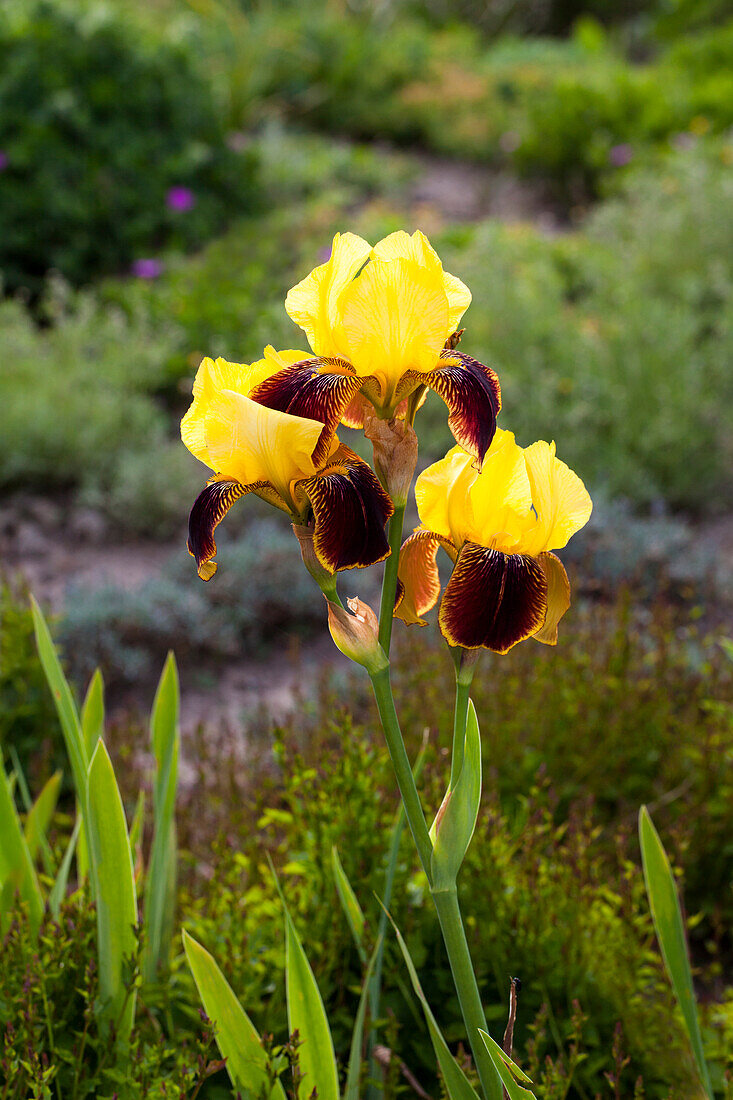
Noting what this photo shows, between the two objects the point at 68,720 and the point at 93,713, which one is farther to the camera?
the point at 93,713

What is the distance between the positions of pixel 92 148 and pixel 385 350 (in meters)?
5.81

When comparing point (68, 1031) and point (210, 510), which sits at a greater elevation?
point (210, 510)

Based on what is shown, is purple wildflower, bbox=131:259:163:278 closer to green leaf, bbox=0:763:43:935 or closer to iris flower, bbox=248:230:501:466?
green leaf, bbox=0:763:43:935

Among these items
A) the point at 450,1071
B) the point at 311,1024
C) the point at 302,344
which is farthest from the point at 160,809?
the point at 302,344

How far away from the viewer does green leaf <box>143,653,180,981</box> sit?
1.43 m

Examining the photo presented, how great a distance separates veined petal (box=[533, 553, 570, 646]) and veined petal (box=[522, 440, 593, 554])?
1 cm

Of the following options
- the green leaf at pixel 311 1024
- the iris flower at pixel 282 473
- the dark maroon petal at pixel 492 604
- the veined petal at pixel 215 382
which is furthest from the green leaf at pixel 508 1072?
the veined petal at pixel 215 382

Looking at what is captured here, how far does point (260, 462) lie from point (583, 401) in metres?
3.36

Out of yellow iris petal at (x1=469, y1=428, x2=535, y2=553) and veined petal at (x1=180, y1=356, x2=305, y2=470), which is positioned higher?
veined petal at (x1=180, y1=356, x2=305, y2=470)

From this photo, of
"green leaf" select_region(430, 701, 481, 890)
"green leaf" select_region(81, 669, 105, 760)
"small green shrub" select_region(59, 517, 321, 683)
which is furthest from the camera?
"small green shrub" select_region(59, 517, 321, 683)

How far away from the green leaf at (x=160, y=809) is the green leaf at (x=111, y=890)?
0.11m

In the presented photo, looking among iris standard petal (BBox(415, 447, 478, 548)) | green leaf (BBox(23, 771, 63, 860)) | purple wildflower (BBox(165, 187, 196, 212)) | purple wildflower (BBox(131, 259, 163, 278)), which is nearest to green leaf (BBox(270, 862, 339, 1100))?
iris standard petal (BBox(415, 447, 478, 548))

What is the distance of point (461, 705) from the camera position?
920 mm

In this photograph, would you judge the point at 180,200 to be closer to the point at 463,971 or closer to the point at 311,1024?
the point at 311,1024
